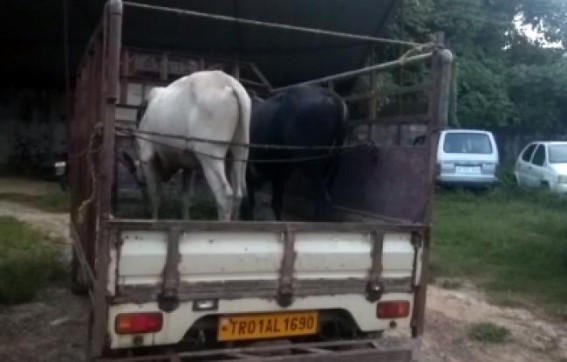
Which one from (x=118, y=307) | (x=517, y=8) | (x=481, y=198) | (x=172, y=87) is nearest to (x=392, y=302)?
(x=118, y=307)

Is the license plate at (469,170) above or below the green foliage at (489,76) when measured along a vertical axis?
below

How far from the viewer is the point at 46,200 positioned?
11844mm

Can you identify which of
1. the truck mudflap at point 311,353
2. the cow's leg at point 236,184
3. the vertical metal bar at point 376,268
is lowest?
the truck mudflap at point 311,353

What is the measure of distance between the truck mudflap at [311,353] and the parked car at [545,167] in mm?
12948

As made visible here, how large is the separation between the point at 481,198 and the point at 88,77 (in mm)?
12368

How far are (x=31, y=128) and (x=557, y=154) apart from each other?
1191 cm

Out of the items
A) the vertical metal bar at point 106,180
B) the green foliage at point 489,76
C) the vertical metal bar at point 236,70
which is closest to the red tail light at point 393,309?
the vertical metal bar at point 106,180

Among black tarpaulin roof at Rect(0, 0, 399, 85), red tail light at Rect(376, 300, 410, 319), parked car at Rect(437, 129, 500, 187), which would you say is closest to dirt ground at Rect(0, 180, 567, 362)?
red tail light at Rect(376, 300, 410, 319)

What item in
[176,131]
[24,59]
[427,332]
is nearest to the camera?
[176,131]

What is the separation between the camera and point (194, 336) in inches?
157

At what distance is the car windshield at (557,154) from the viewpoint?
16.5 m

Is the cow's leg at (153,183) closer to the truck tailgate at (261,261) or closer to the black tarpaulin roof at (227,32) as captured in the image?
the truck tailgate at (261,261)

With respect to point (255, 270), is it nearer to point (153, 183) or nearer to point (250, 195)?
point (153, 183)

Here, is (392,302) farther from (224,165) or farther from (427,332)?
(427,332)
